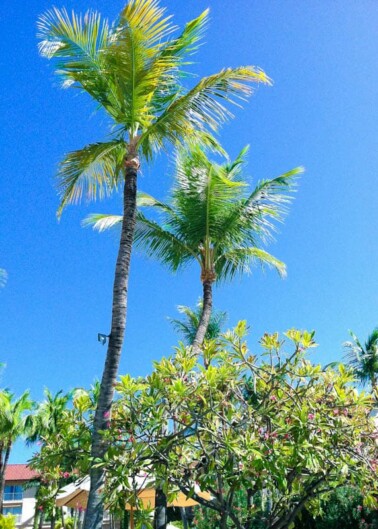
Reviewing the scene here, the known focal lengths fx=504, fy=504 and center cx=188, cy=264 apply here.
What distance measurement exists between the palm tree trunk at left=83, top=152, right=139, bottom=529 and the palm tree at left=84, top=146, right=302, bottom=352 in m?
3.73

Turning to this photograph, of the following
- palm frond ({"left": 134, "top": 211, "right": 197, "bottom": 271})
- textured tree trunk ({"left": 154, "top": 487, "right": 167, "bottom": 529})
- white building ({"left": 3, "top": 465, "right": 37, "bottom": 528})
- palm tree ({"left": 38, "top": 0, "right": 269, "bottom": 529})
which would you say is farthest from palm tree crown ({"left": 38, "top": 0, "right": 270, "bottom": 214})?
white building ({"left": 3, "top": 465, "right": 37, "bottom": 528})

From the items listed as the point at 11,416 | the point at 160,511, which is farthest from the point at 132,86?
the point at 11,416

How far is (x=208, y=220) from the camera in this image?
13000mm

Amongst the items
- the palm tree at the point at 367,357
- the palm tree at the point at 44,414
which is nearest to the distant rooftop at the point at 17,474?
the palm tree at the point at 44,414

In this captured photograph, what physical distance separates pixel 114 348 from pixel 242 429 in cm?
250

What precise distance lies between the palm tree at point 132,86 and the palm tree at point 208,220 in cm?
249

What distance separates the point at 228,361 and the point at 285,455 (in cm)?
141

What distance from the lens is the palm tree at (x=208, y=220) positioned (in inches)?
510

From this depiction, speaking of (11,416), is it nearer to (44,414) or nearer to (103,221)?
(44,414)

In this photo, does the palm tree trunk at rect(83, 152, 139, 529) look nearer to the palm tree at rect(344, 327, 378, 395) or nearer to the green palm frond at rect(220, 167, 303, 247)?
the green palm frond at rect(220, 167, 303, 247)

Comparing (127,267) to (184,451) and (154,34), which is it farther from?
(154,34)

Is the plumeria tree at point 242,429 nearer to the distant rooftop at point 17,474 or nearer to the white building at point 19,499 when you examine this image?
the white building at point 19,499

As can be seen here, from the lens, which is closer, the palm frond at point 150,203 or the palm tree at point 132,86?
the palm tree at point 132,86

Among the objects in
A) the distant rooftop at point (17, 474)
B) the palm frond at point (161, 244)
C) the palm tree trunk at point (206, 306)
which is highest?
the palm frond at point (161, 244)
